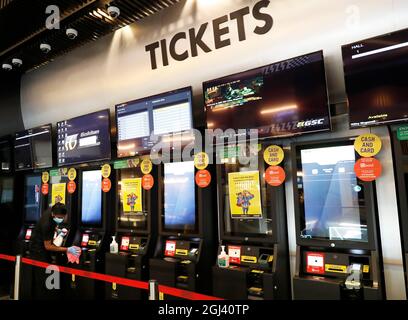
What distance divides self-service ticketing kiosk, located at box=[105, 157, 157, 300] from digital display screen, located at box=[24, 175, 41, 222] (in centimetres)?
190

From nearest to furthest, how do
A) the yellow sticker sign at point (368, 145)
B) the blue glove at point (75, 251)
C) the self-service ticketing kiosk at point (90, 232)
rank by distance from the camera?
1. the yellow sticker sign at point (368, 145)
2. the self-service ticketing kiosk at point (90, 232)
3. the blue glove at point (75, 251)

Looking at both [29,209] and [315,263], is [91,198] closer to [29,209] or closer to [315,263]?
[29,209]

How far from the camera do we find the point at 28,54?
16.2ft

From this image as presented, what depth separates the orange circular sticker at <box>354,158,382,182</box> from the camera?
7.69 feet

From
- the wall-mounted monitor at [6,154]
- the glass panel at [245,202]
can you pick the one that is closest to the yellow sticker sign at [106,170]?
the glass panel at [245,202]

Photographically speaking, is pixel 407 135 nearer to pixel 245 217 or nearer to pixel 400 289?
pixel 400 289

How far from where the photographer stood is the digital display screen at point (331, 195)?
94.7 inches

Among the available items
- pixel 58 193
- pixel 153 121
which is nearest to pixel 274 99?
pixel 153 121

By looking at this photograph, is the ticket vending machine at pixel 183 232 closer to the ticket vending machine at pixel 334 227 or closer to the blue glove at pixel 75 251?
the ticket vending machine at pixel 334 227

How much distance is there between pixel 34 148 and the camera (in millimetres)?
5027

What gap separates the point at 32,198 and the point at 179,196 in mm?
3010

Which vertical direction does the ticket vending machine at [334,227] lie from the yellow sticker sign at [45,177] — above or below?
below

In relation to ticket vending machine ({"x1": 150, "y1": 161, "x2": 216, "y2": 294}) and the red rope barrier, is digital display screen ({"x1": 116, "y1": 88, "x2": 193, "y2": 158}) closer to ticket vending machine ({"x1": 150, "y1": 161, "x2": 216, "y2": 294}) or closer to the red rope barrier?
ticket vending machine ({"x1": 150, "y1": 161, "x2": 216, "y2": 294})

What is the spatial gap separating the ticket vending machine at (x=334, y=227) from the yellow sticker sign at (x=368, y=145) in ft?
0.15
